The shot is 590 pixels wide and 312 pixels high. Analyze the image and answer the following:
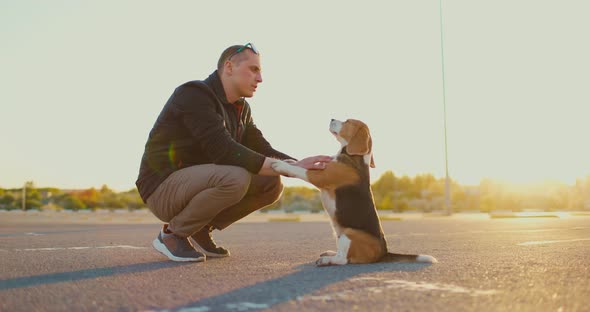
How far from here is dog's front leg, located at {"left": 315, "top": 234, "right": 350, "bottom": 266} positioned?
4.50 metres

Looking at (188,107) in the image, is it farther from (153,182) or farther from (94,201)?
(94,201)

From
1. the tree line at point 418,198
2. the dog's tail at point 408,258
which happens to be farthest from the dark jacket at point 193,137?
the tree line at point 418,198

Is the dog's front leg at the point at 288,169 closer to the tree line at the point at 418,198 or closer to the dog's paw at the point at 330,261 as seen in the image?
the dog's paw at the point at 330,261

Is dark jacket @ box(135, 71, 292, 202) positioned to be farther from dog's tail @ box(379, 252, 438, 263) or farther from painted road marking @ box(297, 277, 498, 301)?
painted road marking @ box(297, 277, 498, 301)

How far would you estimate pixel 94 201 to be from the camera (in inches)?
1770

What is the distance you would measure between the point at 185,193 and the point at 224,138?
1.78ft

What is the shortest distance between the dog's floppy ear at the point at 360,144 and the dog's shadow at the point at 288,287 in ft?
3.15

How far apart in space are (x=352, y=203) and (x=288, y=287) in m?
1.45

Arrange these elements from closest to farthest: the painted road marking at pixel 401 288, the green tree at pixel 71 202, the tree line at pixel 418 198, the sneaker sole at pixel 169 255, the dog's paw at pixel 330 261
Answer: the painted road marking at pixel 401 288 → the dog's paw at pixel 330 261 → the sneaker sole at pixel 169 255 → the tree line at pixel 418 198 → the green tree at pixel 71 202

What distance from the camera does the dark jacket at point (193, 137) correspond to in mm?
4879

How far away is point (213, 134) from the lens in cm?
484

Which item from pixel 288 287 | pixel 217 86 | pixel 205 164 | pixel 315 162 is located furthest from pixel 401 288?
pixel 217 86

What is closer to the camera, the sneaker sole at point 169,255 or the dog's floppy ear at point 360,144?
the sneaker sole at point 169,255

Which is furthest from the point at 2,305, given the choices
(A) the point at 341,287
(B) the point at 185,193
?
(B) the point at 185,193
